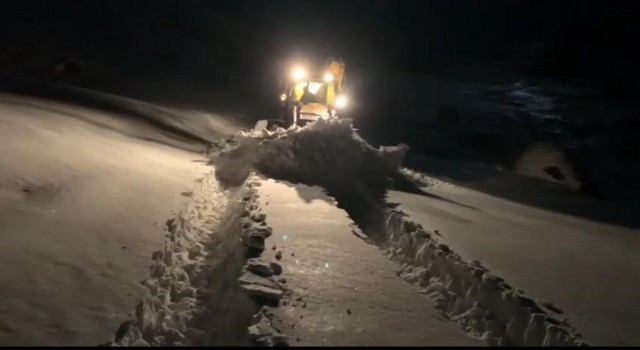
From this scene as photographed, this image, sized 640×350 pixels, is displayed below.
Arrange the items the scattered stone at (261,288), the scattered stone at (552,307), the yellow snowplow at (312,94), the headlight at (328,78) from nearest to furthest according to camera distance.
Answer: the scattered stone at (261,288)
the scattered stone at (552,307)
the yellow snowplow at (312,94)
the headlight at (328,78)

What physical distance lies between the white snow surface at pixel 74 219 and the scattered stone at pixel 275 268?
136cm

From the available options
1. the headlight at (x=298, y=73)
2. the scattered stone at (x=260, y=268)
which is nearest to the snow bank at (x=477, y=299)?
the scattered stone at (x=260, y=268)

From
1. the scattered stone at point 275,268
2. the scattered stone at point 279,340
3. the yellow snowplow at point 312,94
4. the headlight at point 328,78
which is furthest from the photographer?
the headlight at point 328,78

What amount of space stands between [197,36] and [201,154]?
109 ft

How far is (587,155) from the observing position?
107 ft

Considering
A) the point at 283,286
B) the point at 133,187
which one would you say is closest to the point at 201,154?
the point at 133,187

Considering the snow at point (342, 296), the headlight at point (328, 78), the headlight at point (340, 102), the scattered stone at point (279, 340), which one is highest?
the headlight at point (328, 78)

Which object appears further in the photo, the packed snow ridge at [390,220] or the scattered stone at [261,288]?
the scattered stone at [261,288]

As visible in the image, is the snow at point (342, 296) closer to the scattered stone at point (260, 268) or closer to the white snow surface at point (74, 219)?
the scattered stone at point (260, 268)

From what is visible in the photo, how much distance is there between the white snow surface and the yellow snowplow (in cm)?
443

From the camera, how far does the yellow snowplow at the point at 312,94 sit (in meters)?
18.6

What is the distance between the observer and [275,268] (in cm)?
729

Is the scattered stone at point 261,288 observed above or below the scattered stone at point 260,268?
below

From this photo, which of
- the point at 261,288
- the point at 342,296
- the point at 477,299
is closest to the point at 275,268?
the point at 261,288
